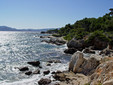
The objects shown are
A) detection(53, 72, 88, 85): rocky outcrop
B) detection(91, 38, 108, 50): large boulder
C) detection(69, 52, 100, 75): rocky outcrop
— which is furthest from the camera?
detection(91, 38, 108, 50): large boulder

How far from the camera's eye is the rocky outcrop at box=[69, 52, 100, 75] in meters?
20.2

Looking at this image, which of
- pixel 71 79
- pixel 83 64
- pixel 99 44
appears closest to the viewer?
pixel 71 79

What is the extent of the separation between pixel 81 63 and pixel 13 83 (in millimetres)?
12881

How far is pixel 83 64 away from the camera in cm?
2180

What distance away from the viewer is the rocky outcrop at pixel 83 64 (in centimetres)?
2023

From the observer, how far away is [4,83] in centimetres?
1895

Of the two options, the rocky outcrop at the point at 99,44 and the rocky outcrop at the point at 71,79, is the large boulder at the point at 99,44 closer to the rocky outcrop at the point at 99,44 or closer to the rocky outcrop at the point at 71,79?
the rocky outcrop at the point at 99,44

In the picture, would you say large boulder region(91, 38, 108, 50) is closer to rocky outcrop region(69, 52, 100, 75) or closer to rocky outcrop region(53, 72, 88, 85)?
rocky outcrop region(69, 52, 100, 75)

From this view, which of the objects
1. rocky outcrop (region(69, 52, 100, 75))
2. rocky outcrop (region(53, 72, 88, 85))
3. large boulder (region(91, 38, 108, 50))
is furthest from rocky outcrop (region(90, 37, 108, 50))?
rocky outcrop (region(53, 72, 88, 85))

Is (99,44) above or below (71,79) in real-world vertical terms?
above

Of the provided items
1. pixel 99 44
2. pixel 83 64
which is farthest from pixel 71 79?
pixel 99 44

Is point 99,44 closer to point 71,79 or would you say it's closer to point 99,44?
point 99,44

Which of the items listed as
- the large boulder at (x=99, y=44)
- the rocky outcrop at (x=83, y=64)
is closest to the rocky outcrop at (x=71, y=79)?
the rocky outcrop at (x=83, y=64)

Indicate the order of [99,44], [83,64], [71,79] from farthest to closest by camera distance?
[99,44] < [83,64] < [71,79]
